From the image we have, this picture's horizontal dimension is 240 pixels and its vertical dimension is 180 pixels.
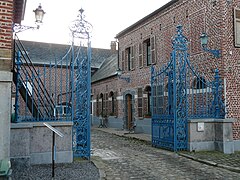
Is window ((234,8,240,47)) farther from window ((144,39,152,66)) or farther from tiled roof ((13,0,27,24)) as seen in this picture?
tiled roof ((13,0,27,24))

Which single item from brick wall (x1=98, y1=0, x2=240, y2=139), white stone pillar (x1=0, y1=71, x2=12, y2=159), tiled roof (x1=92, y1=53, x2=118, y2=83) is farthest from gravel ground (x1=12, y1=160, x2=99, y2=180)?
tiled roof (x1=92, y1=53, x2=118, y2=83)

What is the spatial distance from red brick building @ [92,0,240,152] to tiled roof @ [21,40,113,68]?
20.8ft

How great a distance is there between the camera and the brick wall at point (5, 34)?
18.3 feet

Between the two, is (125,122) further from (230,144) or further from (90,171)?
(90,171)

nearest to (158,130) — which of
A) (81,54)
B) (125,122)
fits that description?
(81,54)

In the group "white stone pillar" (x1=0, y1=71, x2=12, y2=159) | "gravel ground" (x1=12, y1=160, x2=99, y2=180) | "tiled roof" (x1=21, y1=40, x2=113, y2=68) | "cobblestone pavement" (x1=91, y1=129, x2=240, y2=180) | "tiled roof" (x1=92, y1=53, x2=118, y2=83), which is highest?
"tiled roof" (x1=21, y1=40, x2=113, y2=68)

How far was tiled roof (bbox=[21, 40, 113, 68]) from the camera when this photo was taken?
87.5ft

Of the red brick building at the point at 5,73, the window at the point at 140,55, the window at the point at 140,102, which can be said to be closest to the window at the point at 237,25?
the window at the point at 140,55

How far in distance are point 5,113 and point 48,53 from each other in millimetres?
23756

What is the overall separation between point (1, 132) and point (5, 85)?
94cm

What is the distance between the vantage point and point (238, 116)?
32.8 feet

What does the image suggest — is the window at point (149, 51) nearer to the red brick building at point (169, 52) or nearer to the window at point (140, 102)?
the red brick building at point (169, 52)

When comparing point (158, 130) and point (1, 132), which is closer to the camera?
point (1, 132)

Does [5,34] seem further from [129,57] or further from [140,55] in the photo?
[129,57]
